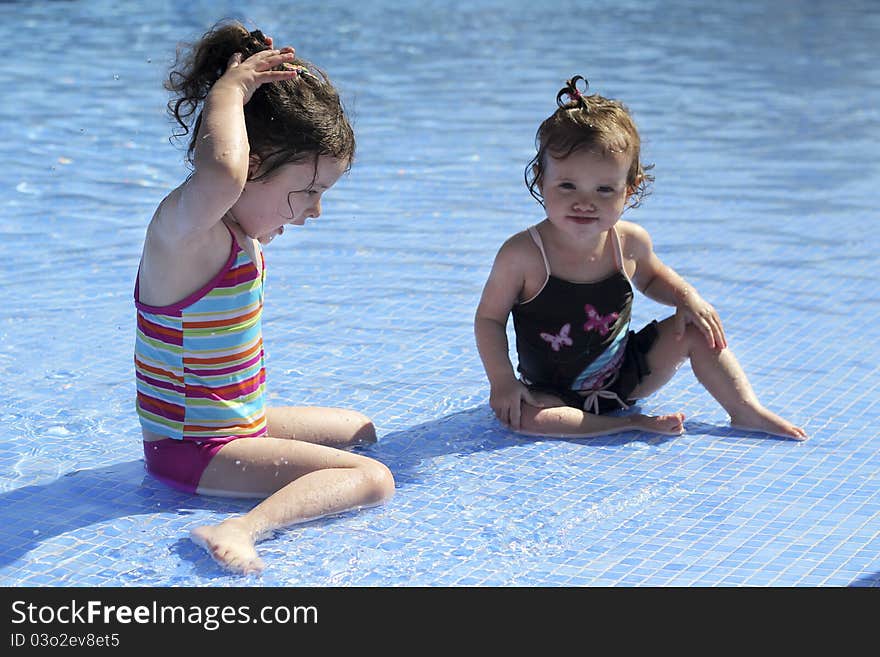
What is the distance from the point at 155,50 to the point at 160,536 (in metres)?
8.62

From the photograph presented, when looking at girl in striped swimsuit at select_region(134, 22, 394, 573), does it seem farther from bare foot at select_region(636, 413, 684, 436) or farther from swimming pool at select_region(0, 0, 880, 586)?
bare foot at select_region(636, 413, 684, 436)

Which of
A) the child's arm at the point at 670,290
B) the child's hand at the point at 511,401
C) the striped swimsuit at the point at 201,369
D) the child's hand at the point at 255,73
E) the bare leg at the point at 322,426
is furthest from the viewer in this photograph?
the child's arm at the point at 670,290

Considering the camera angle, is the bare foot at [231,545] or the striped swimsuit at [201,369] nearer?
the bare foot at [231,545]


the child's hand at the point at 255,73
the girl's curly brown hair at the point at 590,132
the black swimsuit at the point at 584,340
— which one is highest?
the child's hand at the point at 255,73

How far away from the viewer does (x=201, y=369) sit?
3.29 m

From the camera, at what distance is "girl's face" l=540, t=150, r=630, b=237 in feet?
12.4

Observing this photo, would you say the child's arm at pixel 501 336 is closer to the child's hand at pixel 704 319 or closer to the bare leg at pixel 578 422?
the bare leg at pixel 578 422

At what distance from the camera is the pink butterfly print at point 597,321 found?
13.1 feet

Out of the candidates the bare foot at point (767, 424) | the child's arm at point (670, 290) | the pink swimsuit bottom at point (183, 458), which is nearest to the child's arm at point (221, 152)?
the pink swimsuit bottom at point (183, 458)

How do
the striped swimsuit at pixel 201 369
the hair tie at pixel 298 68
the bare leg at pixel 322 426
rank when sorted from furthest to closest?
1. the bare leg at pixel 322 426
2. the striped swimsuit at pixel 201 369
3. the hair tie at pixel 298 68

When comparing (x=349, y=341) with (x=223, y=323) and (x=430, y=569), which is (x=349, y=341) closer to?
(x=223, y=323)

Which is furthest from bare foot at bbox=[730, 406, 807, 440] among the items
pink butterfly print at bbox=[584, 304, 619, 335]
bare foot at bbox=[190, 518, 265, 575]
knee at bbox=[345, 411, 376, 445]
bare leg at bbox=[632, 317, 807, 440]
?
bare foot at bbox=[190, 518, 265, 575]

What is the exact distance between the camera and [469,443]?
383cm

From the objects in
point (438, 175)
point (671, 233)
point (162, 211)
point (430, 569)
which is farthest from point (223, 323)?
point (438, 175)
